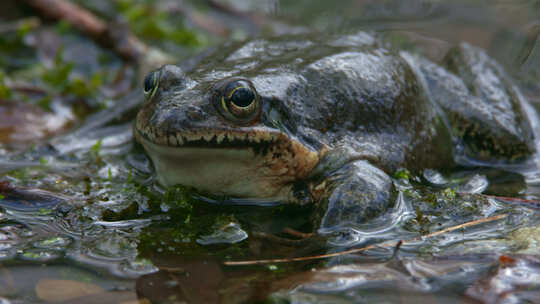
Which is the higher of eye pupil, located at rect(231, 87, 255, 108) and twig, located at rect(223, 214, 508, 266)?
eye pupil, located at rect(231, 87, 255, 108)

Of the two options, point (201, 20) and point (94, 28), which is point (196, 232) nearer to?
point (94, 28)

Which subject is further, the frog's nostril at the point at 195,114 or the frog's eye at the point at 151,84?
the frog's eye at the point at 151,84

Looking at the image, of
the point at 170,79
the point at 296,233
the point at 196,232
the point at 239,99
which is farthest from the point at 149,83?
the point at 296,233

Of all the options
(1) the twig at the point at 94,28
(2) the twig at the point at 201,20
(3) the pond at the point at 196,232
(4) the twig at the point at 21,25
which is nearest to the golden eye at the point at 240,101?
(3) the pond at the point at 196,232

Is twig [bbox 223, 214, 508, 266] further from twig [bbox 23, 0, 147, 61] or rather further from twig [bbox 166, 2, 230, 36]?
twig [bbox 166, 2, 230, 36]

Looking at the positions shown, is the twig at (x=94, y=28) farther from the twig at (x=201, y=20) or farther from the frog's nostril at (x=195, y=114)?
the frog's nostril at (x=195, y=114)

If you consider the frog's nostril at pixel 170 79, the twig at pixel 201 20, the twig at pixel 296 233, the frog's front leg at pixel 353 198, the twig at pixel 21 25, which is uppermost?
the twig at pixel 201 20

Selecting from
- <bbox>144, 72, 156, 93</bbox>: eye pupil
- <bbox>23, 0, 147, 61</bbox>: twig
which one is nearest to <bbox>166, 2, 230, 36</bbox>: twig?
<bbox>23, 0, 147, 61</bbox>: twig
